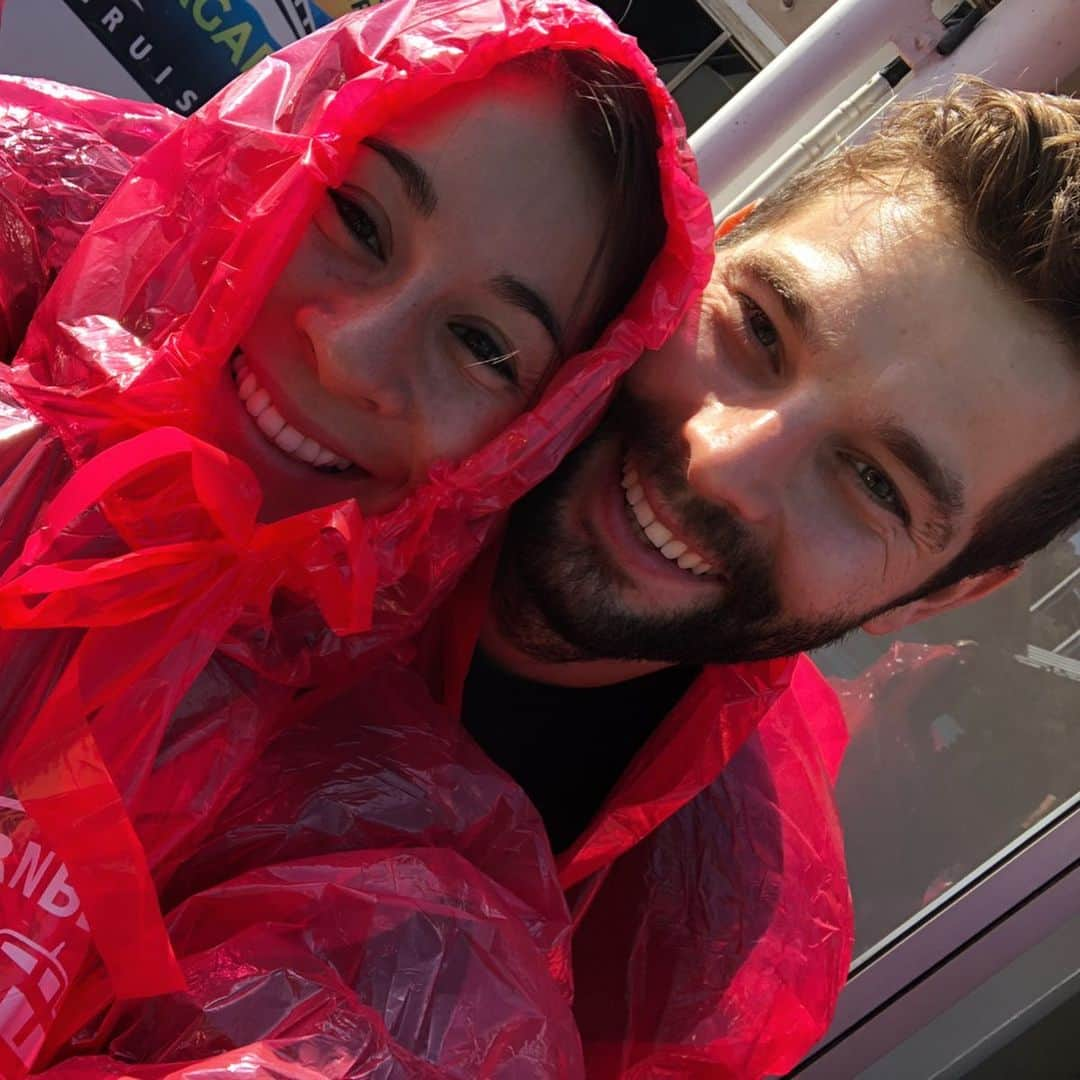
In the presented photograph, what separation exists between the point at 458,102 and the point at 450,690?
59 centimetres

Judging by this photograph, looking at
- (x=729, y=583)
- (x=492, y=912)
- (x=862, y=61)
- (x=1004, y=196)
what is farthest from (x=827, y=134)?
(x=492, y=912)

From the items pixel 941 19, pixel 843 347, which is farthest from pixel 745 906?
pixel 941 19

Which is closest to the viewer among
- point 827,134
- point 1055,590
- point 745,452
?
point 745,452

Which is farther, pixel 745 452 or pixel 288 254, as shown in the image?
pixel 745 452

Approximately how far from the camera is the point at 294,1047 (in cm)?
81

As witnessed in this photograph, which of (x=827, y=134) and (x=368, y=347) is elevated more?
(x=827, y=134)

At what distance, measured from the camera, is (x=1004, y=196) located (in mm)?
1108

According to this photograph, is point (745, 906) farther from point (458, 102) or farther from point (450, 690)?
point (458, 102)

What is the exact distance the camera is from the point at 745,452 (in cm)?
108

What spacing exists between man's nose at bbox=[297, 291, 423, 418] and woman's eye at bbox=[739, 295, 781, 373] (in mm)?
372

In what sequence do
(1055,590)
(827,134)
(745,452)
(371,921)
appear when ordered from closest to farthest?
(371,921)
(745,452)
(1055,590)
(827,134)

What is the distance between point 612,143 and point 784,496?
0.37 m

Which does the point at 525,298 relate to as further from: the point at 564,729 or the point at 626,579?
the point at 564,729

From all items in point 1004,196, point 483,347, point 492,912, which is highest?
point 1004,196
